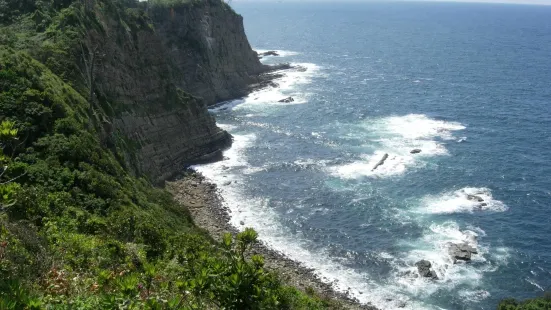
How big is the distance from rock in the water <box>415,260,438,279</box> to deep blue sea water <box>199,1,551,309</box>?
2.31 feet

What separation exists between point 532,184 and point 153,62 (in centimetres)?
5962

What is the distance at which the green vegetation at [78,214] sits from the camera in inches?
565

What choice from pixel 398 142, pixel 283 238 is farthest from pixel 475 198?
pixel 283 238

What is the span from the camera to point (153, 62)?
239ft

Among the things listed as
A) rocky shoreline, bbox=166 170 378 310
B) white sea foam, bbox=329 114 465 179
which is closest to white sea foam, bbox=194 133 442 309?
rocky shoreline, bbox=166 170 378 310

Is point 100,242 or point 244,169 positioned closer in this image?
point 100,242

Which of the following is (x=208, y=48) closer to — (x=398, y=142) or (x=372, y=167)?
(x=398, y=142)

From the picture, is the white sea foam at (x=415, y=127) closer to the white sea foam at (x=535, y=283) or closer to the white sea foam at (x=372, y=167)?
the white sea foam at (x=372, y=167)

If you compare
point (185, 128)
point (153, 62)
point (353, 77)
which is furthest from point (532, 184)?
point (353, 77)

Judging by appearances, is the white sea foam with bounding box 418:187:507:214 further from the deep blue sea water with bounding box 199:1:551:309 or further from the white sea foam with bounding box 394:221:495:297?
the white sea foam with bounding box 394:221:495:297

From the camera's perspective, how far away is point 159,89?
72.3 metres

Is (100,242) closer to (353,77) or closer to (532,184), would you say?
(532,184)

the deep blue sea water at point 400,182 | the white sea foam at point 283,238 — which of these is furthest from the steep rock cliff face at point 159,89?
the deep blue sea water at point 400,182

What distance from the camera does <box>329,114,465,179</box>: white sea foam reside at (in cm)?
7331
